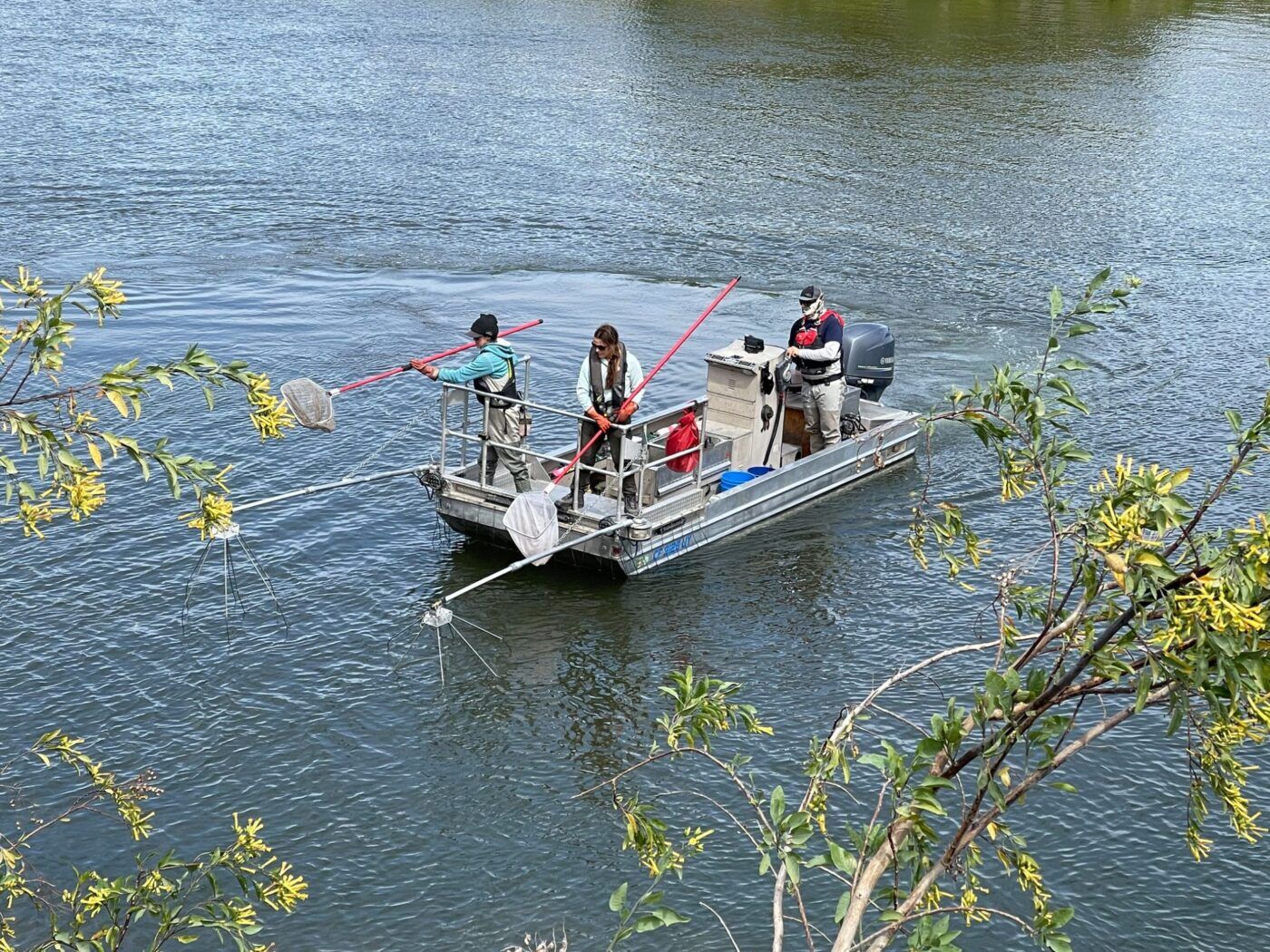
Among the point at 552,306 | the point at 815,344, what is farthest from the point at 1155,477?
the point at 552,306

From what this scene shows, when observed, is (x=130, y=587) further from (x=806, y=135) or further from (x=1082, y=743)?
(x=806, y=135)

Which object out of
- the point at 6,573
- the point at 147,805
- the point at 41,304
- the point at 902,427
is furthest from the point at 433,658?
the point at 41,304

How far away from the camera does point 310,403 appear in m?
14.8

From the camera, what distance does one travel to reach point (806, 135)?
1380 inches

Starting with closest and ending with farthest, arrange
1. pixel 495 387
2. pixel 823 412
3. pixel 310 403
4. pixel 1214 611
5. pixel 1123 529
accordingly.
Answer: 1. pixel 1214 611
2. pixel 1123 529
3. pixel 310 403
4. pixel 495 387
5. pixel 823 412

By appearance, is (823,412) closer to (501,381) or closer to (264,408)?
(501,381)

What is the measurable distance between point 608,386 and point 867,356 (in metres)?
5.08

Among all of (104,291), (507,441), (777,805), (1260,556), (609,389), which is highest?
(104,291)

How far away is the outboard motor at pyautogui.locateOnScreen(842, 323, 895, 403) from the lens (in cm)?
1894

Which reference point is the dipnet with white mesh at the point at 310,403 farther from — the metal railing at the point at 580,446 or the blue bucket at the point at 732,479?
the blue bucket at the point at 732,479

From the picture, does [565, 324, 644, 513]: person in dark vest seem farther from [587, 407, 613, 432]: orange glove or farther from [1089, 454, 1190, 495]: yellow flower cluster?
[1089, 454, 1190, 495]: yellow flower cluster

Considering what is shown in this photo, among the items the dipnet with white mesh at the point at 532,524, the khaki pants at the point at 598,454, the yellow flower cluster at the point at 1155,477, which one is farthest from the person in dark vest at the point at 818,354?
the yellow flower cluster at the point at 1155,477

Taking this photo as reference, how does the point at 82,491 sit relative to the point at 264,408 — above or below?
below

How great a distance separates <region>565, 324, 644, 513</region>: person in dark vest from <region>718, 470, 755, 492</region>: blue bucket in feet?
5.79
